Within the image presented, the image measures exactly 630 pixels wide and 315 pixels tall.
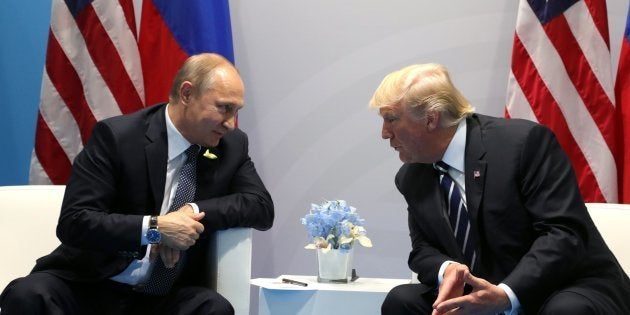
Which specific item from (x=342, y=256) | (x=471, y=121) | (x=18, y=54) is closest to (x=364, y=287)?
(x=342, y=256)

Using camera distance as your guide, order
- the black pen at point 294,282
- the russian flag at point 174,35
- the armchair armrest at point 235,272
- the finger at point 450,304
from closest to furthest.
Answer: the finger at point 450,304
the armchair armrest at point 235,272
the black pen at point 294,282
the russian flag at point 174,35

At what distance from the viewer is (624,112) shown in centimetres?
436

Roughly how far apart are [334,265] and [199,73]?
102cm

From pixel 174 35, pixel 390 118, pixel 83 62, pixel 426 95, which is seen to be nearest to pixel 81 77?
pixel 83 62

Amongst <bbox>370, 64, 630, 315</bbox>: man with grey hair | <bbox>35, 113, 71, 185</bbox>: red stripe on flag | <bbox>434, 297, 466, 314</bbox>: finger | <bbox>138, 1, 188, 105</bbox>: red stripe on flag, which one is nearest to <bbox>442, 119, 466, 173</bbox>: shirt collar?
<bbox>370, 64, 630, 315</bbox>: man with grey hair

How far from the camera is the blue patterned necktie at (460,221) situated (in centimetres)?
319

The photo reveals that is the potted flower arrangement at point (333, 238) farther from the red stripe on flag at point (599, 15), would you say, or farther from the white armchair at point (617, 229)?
the red stripe on flag at point (599, 15)

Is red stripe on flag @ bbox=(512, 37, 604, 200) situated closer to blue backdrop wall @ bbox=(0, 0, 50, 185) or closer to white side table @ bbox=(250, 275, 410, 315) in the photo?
white side table @ bbox=(250, 275, 410, 315)

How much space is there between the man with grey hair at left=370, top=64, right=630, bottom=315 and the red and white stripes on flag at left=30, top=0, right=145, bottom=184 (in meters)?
1.92

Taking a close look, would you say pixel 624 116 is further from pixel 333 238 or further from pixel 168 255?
pixel 168 255

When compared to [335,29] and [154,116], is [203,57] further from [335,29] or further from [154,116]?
[335,29]

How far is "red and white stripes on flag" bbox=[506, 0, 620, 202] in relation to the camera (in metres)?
4.38

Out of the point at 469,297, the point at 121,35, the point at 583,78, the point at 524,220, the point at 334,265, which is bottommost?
the point at 334,265

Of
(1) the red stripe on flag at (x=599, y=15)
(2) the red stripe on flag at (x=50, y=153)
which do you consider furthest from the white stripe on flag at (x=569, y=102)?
(2) the red stripe on flag at (x=50, y=153)
